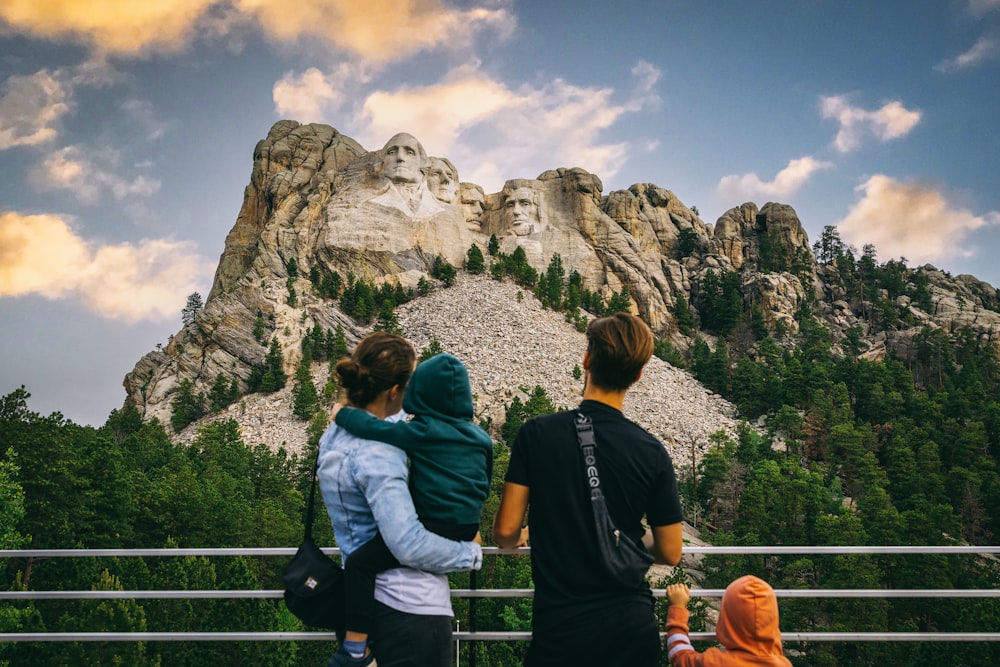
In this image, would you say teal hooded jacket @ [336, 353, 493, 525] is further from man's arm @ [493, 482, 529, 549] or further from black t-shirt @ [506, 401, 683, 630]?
black t-shirt @ [506, 401, 683, 630]

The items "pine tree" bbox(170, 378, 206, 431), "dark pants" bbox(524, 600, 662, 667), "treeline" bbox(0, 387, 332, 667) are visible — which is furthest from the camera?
"pine tree" bbox(170, 378, 206, 431)

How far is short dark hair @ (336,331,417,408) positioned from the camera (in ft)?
10.4

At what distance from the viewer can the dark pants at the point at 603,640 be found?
284cm

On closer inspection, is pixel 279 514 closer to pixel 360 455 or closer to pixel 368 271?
pixel 360 455

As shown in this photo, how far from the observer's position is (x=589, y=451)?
9.59 ft

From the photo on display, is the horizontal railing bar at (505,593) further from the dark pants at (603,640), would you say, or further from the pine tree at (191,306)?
the pine tree at (191,306)

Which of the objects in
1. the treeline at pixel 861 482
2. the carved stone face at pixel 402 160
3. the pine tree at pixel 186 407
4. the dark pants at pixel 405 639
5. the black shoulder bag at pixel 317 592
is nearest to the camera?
the dark pants at pixel 405 639

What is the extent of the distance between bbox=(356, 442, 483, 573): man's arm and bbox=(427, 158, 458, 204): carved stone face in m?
88.0

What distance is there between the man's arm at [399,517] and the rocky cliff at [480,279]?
176 ft

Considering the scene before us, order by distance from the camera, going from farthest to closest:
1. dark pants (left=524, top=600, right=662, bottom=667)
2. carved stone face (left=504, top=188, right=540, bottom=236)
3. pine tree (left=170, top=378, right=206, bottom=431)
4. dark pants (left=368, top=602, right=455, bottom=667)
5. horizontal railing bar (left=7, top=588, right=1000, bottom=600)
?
1. carved stone face (left=504, top=188, right=540, bottom=236)
2. pine tree (left=170, top=378, right=206, bottom=431)
3. horizontal railing bar (left=7, top=588, right=1000, bottom=600)
4. dark pants (left=368, top=602, right=455, bottom=667)
5. dark pants (left=524, top=600, right=662, bottom=667)

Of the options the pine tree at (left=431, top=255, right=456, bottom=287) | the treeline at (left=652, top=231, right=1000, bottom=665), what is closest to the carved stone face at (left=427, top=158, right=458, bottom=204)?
the pine tree at (left=431, top=255, right=456, bottom=287)

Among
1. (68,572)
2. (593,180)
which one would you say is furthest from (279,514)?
(593,180)

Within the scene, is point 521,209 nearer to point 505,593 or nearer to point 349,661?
point 505,593

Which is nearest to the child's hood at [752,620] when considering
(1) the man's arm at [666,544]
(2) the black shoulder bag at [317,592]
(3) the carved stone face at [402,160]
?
(1) the man's arm at [666,544]
